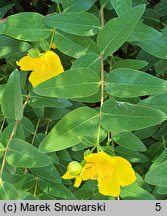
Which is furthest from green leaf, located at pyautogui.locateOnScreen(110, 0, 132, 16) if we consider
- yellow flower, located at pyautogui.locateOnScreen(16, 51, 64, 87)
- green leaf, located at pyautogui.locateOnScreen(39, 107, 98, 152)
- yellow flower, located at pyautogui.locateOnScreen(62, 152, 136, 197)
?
yellow flower, located at pyautogui.locateOnScreen(62, 152, 136, 197)

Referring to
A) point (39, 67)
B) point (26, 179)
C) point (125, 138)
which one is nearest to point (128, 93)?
point (125, 138)

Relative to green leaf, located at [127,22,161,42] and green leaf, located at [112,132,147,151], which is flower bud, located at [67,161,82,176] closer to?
green leaf, located at [112,132,147,151]

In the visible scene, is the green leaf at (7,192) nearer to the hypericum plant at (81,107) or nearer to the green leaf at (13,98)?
the hypericum plant at (81,107)

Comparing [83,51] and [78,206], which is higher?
[83,51]

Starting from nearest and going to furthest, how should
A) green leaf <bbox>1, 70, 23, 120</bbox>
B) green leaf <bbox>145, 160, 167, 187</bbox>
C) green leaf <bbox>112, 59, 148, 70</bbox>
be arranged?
green leaf <bbox>145, 160, 167, 187</bbox>
green leaf <bbox>1, 70, 23, 120</bbox>
green leaf <bbox>112, 59, 148, 70</bbox>

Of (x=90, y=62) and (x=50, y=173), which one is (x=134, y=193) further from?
(x=90, y=62)

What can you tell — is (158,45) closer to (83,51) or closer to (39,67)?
(83,51)
